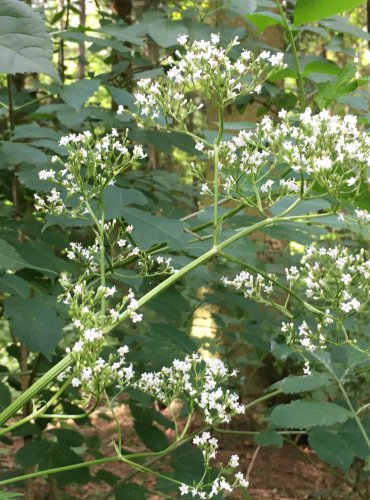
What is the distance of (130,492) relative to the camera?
2.38 metres

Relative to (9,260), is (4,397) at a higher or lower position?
lower

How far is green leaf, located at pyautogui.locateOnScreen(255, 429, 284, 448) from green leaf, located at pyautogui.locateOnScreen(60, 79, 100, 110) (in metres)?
1.19

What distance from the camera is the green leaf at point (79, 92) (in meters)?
2.09

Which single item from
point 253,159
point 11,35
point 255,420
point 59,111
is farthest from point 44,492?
point 11,35

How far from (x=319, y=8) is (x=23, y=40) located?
69 centimetres

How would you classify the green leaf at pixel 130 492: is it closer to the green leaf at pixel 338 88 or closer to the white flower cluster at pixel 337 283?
the white flower cluster at pixel 337 283

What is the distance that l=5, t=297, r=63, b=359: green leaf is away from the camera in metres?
1.77

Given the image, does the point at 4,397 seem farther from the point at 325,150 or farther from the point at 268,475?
the point at 268,475

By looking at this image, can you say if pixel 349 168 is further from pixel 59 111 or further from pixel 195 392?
pixel 59 111

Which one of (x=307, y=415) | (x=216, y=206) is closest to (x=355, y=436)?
(x=307, y=415)

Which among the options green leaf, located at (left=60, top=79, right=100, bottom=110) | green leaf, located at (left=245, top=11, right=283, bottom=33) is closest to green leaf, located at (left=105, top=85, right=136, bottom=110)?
green leaf, located at (left=60, top=79, right=100, bottom=110)

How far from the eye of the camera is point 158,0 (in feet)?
16.9

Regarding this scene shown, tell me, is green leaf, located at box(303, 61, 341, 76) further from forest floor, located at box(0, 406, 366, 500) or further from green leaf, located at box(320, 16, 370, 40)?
forest floor, located at box(0, 406, 366, 500)

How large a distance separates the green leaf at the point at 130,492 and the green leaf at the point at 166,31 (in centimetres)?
144
